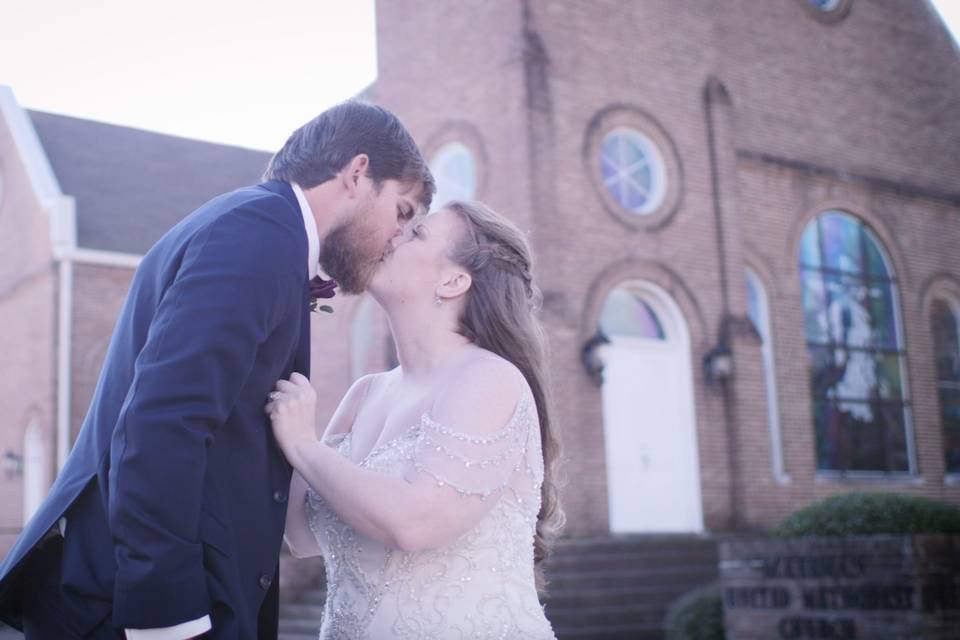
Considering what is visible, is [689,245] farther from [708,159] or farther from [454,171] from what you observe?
[454,171]

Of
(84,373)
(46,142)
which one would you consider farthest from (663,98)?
(46,142)

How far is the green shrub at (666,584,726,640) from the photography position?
28.9 feet

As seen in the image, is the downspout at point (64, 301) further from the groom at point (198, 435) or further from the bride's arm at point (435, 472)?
the bride's arm at point (435, 472)

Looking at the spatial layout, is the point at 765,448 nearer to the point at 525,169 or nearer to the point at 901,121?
the point at 525,169

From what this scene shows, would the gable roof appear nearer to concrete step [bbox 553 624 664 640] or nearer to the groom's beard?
concrete step [bbox 553 624 664 640]

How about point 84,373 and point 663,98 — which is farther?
point 84,373

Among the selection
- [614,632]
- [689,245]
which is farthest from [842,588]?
[689,245]

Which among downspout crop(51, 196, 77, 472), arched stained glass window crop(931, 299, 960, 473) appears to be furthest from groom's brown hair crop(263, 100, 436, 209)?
downspout crop(51, 196, 77, 472)

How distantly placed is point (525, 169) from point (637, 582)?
16.3 feet

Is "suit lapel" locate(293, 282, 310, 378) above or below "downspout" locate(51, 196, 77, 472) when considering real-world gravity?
below

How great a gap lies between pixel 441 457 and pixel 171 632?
0.82 meters

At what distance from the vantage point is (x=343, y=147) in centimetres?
294

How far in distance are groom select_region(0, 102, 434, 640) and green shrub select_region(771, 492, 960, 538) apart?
259 inches

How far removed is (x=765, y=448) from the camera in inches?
575
